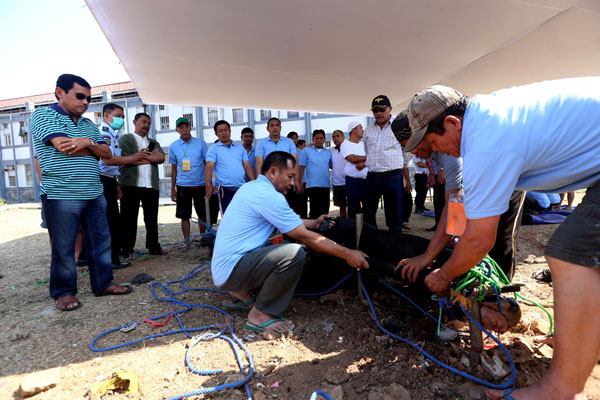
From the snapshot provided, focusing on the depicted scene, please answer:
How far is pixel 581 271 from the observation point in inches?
44.3

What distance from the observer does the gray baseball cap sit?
133cm

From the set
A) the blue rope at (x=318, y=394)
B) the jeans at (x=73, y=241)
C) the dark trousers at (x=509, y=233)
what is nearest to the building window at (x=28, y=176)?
the jeans at (x=73, y=241)

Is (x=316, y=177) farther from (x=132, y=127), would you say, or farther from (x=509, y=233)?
(x=132, y=127)

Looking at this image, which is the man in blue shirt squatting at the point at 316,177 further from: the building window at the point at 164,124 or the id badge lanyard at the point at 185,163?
the building window at the point at 164,124

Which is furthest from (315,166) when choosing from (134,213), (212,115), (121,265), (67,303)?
(212,115)

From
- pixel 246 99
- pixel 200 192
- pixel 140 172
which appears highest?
pixel 246 99

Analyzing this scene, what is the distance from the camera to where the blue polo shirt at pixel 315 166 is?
5438mm

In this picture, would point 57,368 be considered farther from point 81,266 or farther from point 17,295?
point 81,266

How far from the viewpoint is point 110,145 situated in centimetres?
348

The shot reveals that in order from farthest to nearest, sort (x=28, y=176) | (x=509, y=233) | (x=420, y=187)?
(x=28, y=176), (x=420, y=187), (x=509, y=233)

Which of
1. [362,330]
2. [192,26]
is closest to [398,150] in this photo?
[362,330]

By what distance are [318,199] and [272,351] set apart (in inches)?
149

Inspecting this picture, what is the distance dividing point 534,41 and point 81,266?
228 inches

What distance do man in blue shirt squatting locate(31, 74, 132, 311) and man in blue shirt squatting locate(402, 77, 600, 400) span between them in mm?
2599
